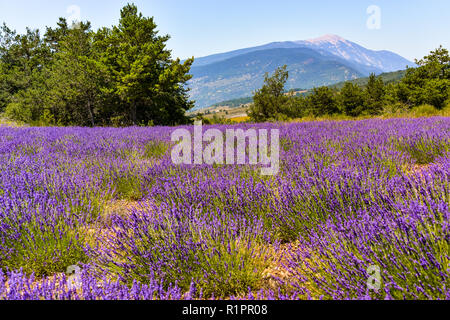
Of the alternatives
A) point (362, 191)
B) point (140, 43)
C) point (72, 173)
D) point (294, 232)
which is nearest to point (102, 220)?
point (72, 173)

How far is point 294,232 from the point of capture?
180 cm

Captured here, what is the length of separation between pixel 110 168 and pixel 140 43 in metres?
19.0

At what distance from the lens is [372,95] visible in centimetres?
2592

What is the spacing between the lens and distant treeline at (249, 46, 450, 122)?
18812 millimetres

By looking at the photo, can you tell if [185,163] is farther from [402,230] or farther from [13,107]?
[13,107]

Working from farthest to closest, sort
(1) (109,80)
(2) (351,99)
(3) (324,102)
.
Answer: (3) (324,102) → (2) (351,99) → (1) (109,80)

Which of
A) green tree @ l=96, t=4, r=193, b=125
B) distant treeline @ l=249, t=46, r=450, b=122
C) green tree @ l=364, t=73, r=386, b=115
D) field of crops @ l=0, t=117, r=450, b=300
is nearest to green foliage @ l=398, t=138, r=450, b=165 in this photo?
field of crops @ l=0, t=117, r=450, b=300

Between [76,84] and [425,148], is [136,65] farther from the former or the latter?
[425,148]

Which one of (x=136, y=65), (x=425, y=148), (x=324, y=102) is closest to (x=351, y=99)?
(x=324, y=102)

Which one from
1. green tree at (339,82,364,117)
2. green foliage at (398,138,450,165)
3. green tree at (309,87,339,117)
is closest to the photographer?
green foliage at (398,138,450,165)

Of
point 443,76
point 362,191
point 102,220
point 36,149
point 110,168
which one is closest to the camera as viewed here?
point 362,191

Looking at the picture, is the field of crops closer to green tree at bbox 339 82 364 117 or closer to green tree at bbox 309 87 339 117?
green tree at bbox 339 82 364 117

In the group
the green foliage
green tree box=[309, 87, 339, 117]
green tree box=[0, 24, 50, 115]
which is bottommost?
the green foliage

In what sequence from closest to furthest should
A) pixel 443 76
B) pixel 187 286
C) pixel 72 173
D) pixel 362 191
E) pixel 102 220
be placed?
pixel 187 286 → pixel 362 191 → pixel 102 220 → pixel 72 173 → pixel 443 76
